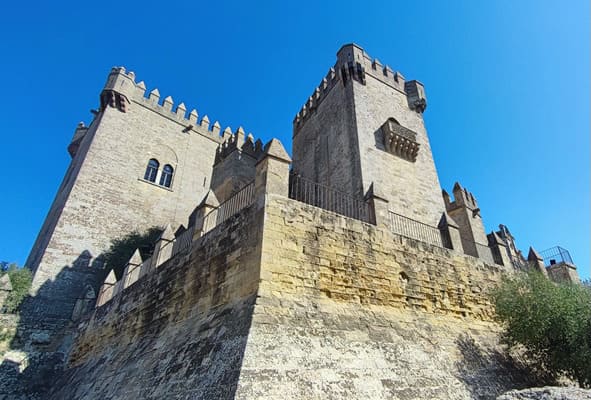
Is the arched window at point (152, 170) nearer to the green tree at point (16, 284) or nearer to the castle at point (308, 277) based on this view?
the castle at point (308, 277)

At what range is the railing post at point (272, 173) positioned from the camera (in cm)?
693

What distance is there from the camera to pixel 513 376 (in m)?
7.12

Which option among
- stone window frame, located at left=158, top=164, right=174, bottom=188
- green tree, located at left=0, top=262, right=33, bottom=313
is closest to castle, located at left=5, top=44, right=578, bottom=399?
green tree, located at left=0, top=262, right=33, bottom=313

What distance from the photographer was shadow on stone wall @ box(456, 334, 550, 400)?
627 cm

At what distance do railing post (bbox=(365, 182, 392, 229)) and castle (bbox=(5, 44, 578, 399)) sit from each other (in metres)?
0.04

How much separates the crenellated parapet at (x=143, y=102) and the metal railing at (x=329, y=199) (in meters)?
16.6

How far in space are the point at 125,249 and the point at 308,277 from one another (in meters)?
14.1

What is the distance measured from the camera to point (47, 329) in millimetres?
13688

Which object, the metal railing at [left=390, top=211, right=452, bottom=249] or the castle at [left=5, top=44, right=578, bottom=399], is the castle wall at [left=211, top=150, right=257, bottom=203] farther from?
the metal railing at [left=390, top=211, right=452, bottom=249]

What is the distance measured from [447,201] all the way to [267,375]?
582 inches

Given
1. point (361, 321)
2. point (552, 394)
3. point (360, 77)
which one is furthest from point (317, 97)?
point (552, 394)

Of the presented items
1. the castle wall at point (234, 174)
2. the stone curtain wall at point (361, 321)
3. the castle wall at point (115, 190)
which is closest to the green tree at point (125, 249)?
the castle wall at point (115, 190)

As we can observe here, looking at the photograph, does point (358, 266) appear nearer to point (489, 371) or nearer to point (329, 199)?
point (329, 199)

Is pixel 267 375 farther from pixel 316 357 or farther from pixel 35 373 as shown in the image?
pixel 35 373
